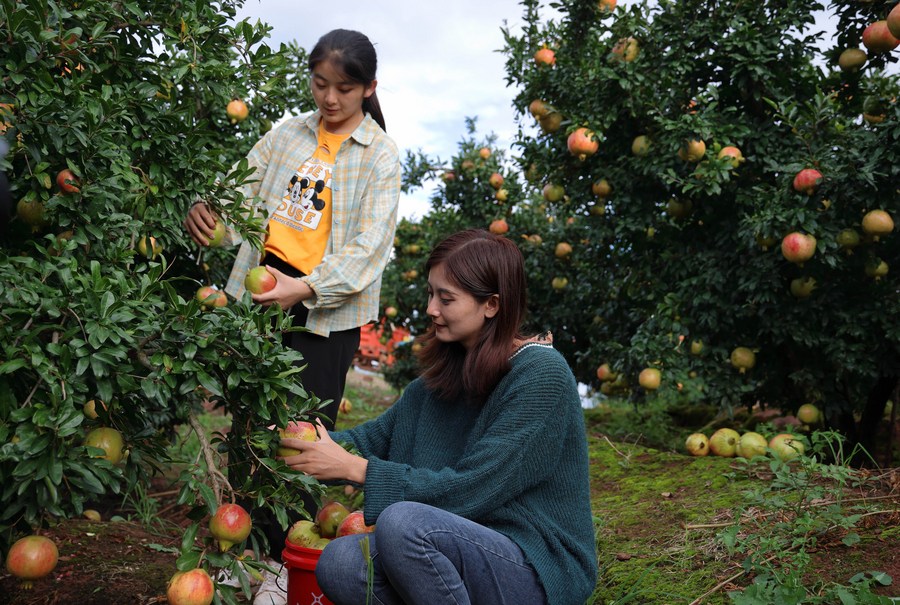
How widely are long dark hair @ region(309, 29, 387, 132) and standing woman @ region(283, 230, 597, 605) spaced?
38.7 inches

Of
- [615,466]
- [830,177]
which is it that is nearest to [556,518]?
[615,466]

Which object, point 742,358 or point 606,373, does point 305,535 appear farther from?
point 606,373

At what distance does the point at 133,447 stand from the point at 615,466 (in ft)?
8.91

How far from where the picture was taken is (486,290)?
2.40 m

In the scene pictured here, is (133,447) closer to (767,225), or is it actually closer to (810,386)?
(767,225)

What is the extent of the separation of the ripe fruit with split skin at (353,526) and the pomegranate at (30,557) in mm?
752

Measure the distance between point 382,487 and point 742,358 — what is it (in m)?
2.68

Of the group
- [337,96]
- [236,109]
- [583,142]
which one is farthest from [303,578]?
[583,142]

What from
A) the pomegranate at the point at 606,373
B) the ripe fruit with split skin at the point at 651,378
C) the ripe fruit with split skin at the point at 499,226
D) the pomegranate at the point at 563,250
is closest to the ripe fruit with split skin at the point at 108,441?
the ripe fruit with split skin at the point at 651,378

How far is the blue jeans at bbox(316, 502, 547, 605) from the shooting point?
2.09 meters

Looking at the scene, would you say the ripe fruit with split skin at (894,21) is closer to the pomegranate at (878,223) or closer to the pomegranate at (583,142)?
the pomegranate at (878,223)

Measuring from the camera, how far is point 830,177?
3812mm

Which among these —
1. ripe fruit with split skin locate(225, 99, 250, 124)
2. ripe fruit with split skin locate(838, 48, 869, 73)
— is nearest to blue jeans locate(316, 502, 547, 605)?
ripe fruit with split skin locate(225, 99, 250, 124)

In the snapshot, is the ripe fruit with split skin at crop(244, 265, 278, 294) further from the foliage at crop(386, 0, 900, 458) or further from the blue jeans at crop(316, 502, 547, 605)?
the foliage at crop(386, 0, 900, 458)
